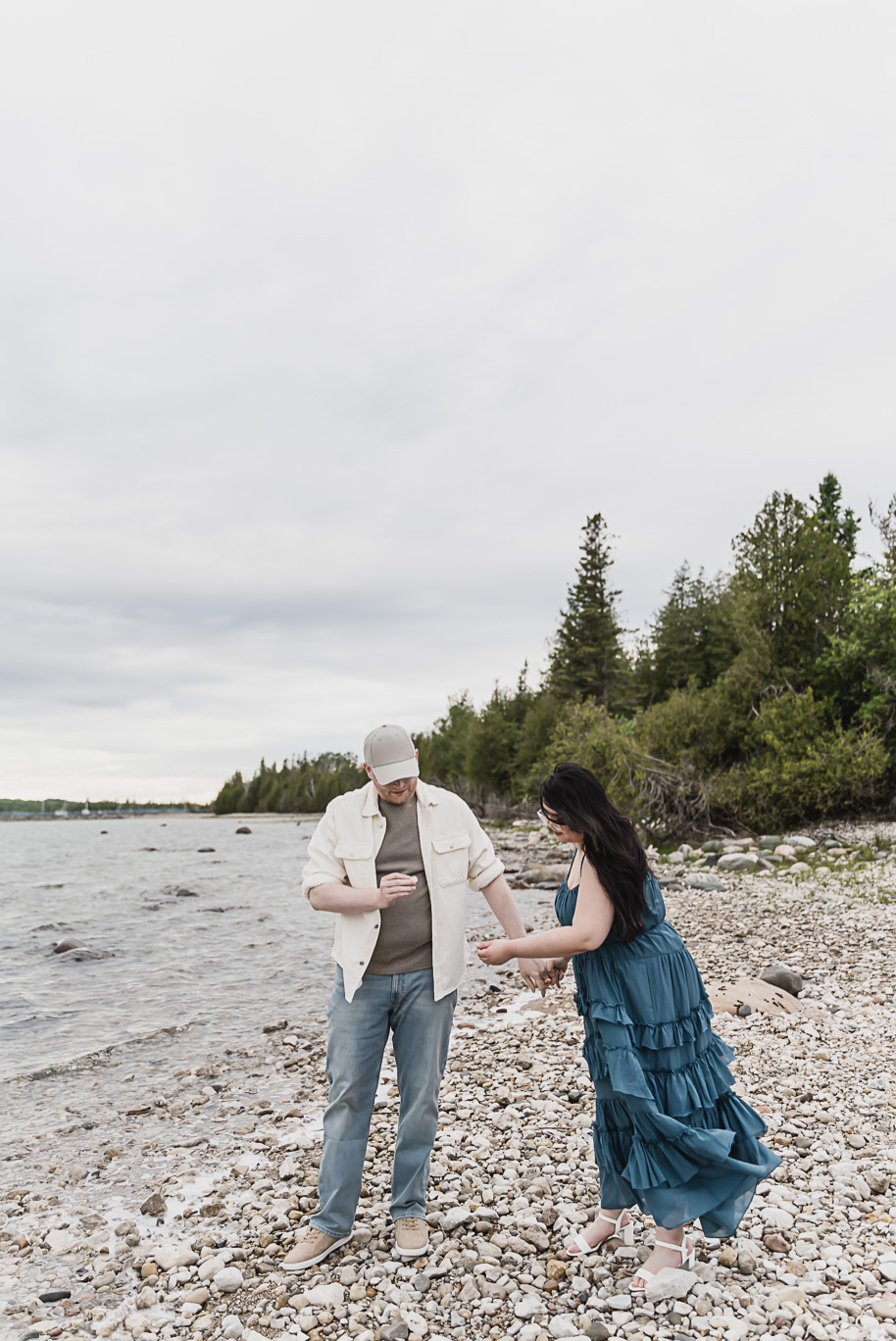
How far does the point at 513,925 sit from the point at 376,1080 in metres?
1.04

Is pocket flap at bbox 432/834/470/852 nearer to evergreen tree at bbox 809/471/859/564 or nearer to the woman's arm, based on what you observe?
the woman's arm

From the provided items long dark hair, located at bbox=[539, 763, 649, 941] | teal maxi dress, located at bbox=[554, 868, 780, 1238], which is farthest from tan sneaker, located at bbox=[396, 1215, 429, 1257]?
long dark hair, located at bbox=[539, 763, 649, 941]

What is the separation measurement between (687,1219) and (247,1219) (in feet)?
8.47

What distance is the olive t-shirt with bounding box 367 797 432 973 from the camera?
14.2 ft

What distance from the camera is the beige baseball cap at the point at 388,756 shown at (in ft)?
14.1

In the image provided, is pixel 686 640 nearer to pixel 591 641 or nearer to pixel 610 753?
pixel 591 641

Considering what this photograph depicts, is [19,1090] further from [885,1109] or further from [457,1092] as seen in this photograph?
[885,1109]

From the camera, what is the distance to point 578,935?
155 inches

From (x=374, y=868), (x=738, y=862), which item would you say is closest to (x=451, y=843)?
(x=374, y=868)

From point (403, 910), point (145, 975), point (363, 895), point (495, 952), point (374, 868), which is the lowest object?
point (145, 975)

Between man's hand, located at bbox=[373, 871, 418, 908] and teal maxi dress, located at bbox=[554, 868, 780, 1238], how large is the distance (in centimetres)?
83

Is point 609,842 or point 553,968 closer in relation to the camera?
point 609,842

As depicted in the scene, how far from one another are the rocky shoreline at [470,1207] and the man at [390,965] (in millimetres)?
385

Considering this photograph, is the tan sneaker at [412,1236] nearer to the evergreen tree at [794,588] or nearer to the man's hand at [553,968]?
the man's hand at [553,968]
